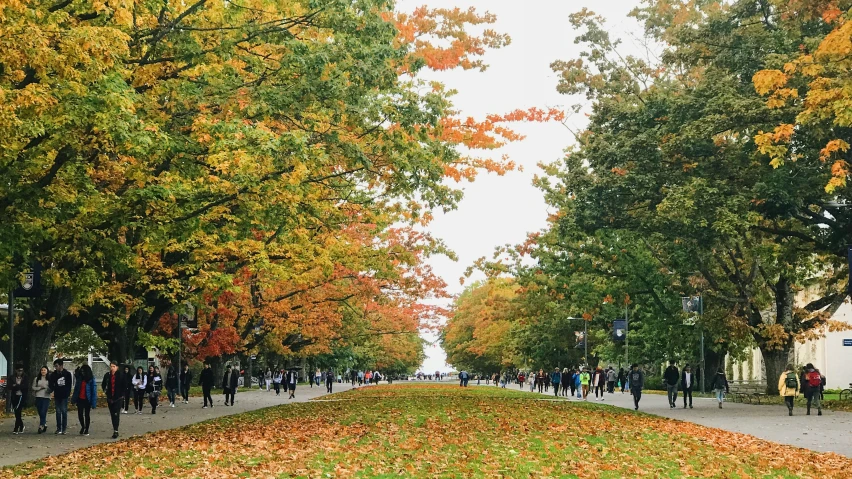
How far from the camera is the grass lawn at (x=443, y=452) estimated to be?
14.2 m

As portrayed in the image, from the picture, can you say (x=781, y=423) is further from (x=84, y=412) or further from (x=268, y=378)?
(x=268, y=378)

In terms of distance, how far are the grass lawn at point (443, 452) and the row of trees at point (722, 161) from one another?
8.01m

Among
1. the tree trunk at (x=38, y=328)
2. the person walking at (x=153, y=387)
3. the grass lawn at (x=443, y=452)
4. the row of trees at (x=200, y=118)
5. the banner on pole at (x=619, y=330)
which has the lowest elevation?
the grass lawn at (x=443, y=452)

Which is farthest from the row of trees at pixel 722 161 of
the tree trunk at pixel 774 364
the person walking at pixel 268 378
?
the person walking at pixel 268 378

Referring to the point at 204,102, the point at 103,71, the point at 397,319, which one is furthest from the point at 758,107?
the point at 397,319

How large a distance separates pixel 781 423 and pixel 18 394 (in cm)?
1804

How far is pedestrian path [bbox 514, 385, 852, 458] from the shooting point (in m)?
19.8

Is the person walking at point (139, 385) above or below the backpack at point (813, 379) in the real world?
below

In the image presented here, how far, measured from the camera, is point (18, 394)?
23094mm

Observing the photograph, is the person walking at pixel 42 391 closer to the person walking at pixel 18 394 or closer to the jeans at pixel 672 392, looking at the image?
the person walking at pixel 18 394

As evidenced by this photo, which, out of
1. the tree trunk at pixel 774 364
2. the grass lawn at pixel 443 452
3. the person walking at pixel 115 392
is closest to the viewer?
the grass lawn at pixel 443 452

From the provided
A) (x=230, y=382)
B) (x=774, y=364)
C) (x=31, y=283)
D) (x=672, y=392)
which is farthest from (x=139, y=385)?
(x=774, y=364)

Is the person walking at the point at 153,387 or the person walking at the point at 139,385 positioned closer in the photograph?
the person walking at the point at 153,387

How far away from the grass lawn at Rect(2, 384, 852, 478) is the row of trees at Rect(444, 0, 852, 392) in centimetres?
801
